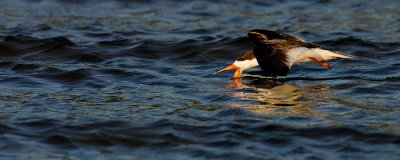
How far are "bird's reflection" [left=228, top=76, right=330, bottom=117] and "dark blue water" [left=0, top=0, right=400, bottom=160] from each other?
0.02 metres

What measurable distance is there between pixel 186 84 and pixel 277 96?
1.24 metres

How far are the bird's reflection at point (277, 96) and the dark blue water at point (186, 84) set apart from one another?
2cm

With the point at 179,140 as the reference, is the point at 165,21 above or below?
above

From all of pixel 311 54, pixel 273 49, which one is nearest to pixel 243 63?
pixel 273 49

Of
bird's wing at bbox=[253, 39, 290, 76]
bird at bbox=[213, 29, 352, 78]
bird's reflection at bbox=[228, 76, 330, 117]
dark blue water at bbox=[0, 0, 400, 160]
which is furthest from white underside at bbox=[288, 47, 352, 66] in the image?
bird's reflection at bbox=[228, 76, 330, 117]

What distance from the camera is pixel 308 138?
293 inches

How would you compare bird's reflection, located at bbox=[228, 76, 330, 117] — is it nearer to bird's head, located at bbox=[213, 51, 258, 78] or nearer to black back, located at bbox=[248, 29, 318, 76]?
bird's head, located at bbox=[213, 51, 258, 78]

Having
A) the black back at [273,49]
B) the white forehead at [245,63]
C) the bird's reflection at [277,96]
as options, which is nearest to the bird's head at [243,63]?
the white forehead at [245,63]

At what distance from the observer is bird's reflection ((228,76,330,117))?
8.57 meters

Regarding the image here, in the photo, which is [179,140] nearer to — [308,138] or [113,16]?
[308,138]

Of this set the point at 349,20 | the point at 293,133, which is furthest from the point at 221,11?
the point at 293,133

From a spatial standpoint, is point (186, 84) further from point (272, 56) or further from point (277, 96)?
point (277, 96)

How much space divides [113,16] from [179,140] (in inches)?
302

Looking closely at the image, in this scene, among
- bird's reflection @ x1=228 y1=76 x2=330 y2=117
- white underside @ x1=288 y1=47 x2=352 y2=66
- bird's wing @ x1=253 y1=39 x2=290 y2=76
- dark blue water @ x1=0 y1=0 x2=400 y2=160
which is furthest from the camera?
white underside @ x1=288 y1=47 x2=352 y2=66
